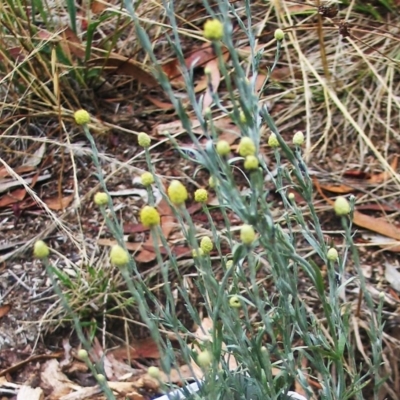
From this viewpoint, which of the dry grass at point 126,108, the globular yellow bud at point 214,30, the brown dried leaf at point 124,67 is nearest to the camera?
the globular yellow bud at point 214,30

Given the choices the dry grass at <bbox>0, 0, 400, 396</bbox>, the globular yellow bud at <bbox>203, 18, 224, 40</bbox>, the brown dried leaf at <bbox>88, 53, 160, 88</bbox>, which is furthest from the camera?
the brown dried leaf at <bbox>88, 53, 160, 88</bbox>

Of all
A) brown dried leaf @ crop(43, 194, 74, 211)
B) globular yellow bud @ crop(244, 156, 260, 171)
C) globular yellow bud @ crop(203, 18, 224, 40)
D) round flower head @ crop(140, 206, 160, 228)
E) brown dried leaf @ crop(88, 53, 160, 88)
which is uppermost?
globular yellow bud @ crop(203, 18, 224, 40)

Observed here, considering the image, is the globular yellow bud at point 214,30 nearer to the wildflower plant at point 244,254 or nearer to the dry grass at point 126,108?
the wildflower plant at point 244,254

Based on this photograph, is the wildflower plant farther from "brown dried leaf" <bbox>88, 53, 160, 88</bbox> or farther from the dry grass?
"brown dried leaf" <bbox>88, 53, 160, 88</bbox>

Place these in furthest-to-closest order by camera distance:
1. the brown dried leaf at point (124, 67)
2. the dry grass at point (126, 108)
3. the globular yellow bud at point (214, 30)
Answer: the brown dried leaf at point (124, 67)
the dry grass at point (126, 108)
the globular yellow bud at point (214, 30)

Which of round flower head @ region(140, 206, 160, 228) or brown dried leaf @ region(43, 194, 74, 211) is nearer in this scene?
round flower head @ region(140, 206, 160, 228)

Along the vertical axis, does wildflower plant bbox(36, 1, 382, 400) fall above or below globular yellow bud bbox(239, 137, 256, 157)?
below

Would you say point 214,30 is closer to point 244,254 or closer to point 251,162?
point 251,162

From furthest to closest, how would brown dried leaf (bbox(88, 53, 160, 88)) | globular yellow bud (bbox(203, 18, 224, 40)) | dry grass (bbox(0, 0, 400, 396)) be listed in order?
brown dried leaf (bbox(88, 53, 160, 88)) → dry grass (bbox(0, 0, 400, 396)) → globular yellow bud (bbox(203, 18, 224, 40))

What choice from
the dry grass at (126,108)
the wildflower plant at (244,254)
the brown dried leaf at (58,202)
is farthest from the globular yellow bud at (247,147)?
the brown dried leaf at (58,202)

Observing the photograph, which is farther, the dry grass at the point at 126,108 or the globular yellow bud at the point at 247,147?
the dry grass at the point at 126,108

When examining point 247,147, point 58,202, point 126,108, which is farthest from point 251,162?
point 126,108

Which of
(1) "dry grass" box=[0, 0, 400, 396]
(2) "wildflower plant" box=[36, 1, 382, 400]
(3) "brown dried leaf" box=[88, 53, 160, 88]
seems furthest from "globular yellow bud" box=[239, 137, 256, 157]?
(3) "brown dried leaf" box=[88, 53, 160, 88]
